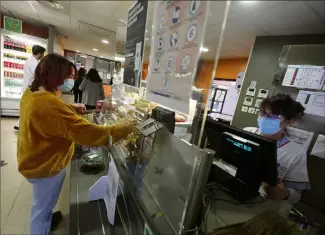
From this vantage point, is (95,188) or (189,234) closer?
(189,234)

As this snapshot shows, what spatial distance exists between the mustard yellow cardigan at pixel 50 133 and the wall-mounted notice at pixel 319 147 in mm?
3099

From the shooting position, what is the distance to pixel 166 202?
748 mm

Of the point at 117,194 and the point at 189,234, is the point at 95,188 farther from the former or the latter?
the point at 189,234

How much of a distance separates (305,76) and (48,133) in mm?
3432

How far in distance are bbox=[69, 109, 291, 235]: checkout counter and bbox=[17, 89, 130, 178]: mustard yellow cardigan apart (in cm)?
23

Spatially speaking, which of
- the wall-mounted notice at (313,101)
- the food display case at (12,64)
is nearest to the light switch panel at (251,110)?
the wall-mounted notice at (313,101)

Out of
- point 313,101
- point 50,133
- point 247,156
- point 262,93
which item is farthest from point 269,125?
point 262,93

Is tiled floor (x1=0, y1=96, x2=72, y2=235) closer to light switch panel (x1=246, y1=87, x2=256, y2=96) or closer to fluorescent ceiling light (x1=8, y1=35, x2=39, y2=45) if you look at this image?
fluorescent ceiling light (x1=8, y1=35, x2=39, y2=45)

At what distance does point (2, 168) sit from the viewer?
2797 millimetres

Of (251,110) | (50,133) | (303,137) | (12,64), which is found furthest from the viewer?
(12,64)

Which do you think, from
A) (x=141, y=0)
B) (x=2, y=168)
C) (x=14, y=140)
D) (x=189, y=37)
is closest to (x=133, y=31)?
(x=141, y=0)

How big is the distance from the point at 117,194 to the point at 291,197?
1.14 metres

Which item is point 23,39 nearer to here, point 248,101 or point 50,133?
point 50,133

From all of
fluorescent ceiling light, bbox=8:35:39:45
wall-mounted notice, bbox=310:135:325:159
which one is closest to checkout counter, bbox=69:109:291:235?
wall-mounted notice, bbox=310:135:325:159
